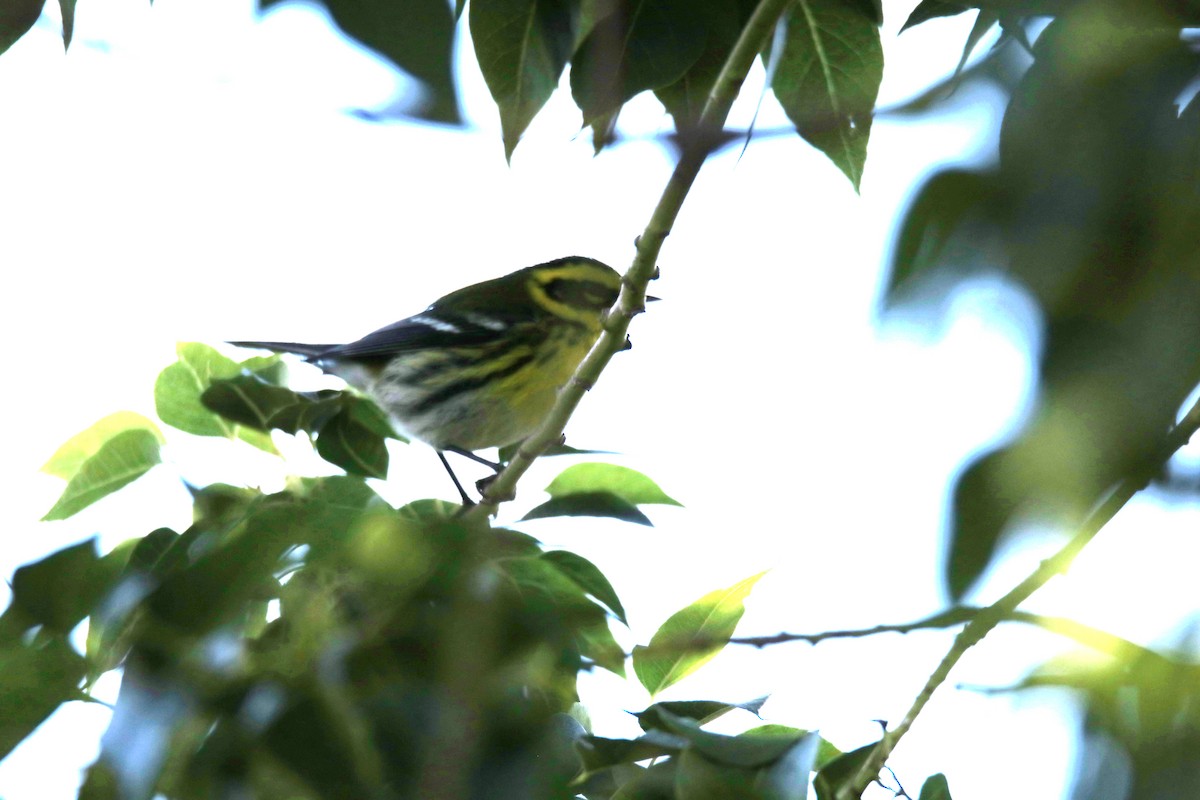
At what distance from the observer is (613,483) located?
2.01 metres

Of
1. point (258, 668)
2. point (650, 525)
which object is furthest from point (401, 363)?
point (258, 668)

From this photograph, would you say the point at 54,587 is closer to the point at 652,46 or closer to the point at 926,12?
the point at 652,46

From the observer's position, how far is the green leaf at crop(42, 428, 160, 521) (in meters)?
1.95

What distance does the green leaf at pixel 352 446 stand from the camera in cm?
224

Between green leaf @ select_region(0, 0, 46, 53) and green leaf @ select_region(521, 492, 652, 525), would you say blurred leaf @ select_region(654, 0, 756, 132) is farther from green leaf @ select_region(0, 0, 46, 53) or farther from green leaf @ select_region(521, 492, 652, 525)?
green leaf @ select_region(0, 0, 46, 53)

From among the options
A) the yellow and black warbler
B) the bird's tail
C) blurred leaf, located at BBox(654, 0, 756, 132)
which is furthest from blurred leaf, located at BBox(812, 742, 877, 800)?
the bird's tail

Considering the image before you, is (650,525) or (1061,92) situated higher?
(1061,92)

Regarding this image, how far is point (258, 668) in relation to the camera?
0.90m

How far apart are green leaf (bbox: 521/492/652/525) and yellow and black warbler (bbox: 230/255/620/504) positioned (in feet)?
7.87

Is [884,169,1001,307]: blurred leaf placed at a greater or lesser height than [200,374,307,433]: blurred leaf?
greater

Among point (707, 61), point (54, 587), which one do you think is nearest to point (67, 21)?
point (54, 587)

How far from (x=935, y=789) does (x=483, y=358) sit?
327 centimetres

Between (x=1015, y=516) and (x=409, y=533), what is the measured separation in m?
0.52

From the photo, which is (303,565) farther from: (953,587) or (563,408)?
(563,408)
